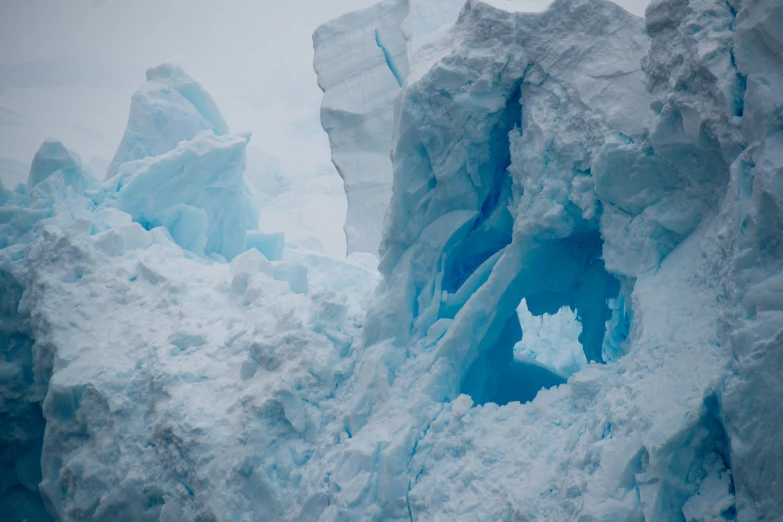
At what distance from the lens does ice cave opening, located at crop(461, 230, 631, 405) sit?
3930mm

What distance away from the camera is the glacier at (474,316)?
2.31 metres

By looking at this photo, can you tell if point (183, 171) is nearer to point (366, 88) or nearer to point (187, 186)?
point (187, 186)

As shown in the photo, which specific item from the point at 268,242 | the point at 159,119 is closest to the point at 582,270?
the point at 268,242

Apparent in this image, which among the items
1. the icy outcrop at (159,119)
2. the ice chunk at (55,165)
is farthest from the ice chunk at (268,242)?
the ice chunk at (55,165)

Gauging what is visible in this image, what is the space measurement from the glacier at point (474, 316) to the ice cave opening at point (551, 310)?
2cm

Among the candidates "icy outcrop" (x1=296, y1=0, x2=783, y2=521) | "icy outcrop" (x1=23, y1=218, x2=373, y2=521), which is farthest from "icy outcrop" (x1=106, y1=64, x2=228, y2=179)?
"icy outcrop" (x1=296, y1=0, x2=783, y2=521)

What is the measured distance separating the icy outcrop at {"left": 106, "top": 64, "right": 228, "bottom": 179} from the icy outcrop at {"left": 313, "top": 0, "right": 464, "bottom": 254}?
1681mm

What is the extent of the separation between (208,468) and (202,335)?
3.73 feet

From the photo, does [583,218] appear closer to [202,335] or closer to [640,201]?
[640,201]

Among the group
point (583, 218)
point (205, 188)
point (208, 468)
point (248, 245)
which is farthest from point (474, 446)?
point (248, 245)

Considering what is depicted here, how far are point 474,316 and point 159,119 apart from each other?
5.23 metres

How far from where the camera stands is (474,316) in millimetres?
3742

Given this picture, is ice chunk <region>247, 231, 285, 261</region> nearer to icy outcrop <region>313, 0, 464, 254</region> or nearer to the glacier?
icy outcrop <region>313, 0, 464, 254</region>

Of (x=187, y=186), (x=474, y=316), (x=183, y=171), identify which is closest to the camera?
(x=474, y=316)
